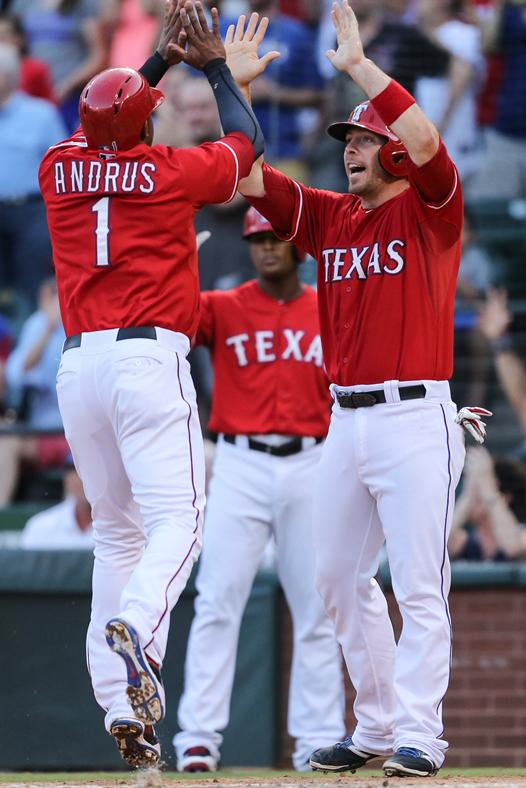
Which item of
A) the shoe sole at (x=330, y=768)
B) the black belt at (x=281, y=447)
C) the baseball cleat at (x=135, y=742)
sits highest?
the black belt at (x=281, y=447)

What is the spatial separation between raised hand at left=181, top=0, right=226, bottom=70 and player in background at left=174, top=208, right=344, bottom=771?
5.16 feet

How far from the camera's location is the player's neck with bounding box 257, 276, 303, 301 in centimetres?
621

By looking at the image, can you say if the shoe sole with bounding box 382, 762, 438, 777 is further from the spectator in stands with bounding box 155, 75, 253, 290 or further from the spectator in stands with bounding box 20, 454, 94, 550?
the spectator in stands with bounding box 155, 75, 253, 290

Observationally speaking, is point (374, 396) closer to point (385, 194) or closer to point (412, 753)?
point (385, 194)

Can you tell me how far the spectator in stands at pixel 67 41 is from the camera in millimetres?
9633

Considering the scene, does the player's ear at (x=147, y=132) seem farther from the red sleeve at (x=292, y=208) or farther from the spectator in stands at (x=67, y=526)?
the spectator in stands at (x=67, y=526)

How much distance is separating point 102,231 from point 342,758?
6.41 ft

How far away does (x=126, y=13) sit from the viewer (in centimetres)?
973

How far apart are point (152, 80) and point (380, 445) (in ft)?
5.16

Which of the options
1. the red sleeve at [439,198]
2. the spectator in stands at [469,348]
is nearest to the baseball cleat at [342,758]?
the red sleeve at [439,198]

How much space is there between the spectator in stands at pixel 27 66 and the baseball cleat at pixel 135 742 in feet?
22.0

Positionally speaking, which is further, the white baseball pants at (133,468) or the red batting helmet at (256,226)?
the red batting helmet at (256,226)

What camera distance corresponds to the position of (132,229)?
4.09m

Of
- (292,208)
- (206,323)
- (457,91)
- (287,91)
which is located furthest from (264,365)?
(457,91)
